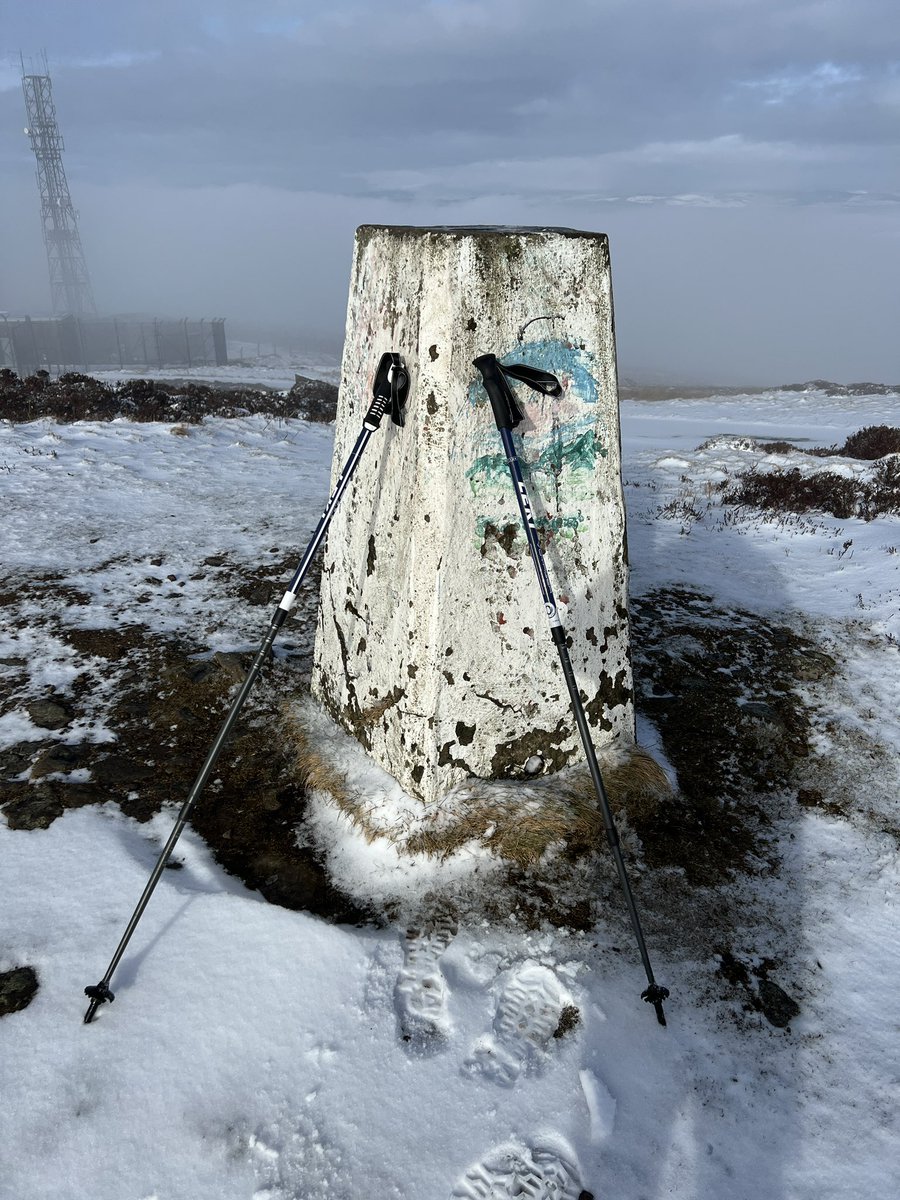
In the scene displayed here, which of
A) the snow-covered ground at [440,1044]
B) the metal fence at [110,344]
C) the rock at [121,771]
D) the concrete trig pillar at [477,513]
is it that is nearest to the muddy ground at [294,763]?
the rock at [121,771]

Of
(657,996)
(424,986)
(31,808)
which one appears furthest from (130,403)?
(657,996)

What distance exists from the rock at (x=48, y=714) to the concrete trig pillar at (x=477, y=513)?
1918mm

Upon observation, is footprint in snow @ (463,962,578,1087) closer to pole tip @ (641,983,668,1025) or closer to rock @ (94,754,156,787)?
pole tip @ (641,983,668,1025)

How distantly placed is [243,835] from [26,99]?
8973 centimetres

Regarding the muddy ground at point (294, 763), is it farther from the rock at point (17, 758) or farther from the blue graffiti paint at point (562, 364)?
the blue graffiti paint at point (562, 364)

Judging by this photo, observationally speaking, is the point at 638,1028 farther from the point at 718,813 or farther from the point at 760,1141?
the point at 718,813

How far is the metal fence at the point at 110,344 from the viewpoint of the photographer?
4462cm

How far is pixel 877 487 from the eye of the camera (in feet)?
34.7

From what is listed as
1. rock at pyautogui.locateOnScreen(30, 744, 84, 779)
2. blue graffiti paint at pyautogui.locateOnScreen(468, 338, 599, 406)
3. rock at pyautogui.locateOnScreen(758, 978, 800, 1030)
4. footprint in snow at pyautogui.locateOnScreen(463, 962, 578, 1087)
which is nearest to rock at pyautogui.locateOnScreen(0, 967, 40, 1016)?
rock at pyautogui.locateOnScreen(30, 744, 84, 779)

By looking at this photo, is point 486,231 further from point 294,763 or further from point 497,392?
point 294,763

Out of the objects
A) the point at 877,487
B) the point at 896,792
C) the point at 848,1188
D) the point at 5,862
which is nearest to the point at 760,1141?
the point at 848,1188

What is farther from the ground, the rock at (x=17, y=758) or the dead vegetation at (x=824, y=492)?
the dead vegetation at (x=824, y=492)

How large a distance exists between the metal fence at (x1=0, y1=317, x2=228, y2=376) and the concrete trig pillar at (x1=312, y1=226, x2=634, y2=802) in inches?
1863

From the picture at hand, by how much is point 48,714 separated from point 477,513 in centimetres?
307
